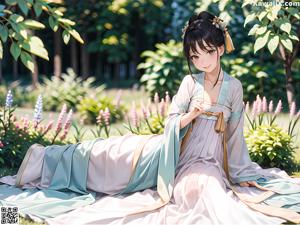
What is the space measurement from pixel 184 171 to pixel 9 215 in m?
1.38

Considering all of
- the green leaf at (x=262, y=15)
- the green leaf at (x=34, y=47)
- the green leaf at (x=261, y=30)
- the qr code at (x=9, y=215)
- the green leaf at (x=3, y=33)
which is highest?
the green leaf at (x=262, y=15)

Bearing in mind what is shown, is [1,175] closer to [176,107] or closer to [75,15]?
[176,107]

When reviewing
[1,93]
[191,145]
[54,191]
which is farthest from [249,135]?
[1,93]

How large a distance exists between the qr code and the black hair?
1719 mm

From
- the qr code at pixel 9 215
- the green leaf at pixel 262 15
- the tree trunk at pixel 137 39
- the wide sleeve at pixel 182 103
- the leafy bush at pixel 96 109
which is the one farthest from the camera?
the tree trunk at pixel 137 39

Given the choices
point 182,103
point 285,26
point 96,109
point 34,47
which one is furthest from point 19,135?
point 285,26

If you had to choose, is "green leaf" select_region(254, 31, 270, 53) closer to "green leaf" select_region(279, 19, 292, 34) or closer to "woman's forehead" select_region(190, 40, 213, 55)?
"green leaf" select_region(279, 19, 292, 34)

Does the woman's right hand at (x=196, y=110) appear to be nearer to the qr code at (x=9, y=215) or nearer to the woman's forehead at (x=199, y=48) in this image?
the woman's forehead at (x=199, y=48)

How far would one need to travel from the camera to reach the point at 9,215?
4062mm

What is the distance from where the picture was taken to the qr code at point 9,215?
4.04 meters

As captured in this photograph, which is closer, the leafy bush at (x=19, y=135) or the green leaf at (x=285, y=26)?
the green leaf at (x=285, y=26)

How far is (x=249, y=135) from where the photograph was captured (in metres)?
5.80

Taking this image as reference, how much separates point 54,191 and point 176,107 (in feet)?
4.08

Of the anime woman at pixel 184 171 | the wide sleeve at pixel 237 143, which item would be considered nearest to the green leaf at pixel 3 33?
the anime woman at pixel 184 171
